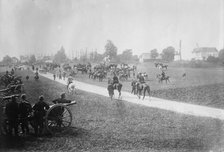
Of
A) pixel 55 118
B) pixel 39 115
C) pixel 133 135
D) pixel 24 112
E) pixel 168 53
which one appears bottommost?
pixel 133 135

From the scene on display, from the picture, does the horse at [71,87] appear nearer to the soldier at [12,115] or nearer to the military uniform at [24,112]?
the military uniform at [24,112]

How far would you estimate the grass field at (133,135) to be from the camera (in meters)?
7.21

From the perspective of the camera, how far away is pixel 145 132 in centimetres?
848

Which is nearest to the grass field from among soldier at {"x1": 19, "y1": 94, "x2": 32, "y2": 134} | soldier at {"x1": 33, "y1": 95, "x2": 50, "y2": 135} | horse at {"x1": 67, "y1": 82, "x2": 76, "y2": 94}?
soldier at {"x1": 33, "y1": 95, "x2": 50, "y2": 135}

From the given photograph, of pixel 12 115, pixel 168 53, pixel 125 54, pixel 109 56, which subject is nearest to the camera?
pixel 12 115

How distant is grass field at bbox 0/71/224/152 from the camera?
23.6 feet

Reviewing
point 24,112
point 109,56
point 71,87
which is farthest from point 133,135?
point 109,56

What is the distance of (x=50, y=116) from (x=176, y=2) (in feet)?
24.8

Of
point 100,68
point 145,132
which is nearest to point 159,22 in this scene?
point 145,132

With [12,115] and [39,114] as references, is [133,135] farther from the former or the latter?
[12,115]

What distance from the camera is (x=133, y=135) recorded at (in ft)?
26.8

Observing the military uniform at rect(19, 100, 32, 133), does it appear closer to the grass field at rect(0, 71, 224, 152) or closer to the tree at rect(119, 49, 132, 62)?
the grass field at rect(0, 71, 224, 152)

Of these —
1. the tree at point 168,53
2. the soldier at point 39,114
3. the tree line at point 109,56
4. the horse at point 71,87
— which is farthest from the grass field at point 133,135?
the tree at point 168,53

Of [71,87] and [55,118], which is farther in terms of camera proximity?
[71,87]
